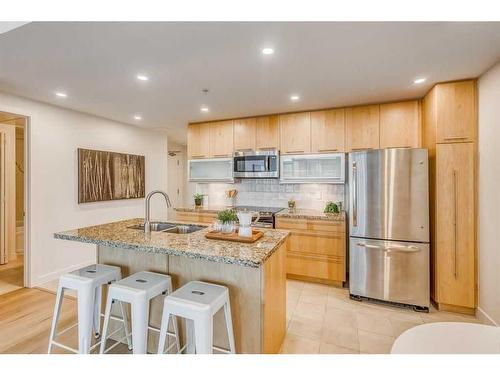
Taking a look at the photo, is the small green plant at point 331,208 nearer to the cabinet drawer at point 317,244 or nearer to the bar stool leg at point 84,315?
the cabinet drawer at point 317,244

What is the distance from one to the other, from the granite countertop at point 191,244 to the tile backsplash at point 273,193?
6.27ft

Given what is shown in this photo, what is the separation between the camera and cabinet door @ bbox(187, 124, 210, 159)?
443 cm

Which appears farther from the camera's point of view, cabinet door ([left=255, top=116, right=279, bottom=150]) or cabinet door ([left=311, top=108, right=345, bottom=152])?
cabinet door ([left=255, top=116, right=279, bottom=150])

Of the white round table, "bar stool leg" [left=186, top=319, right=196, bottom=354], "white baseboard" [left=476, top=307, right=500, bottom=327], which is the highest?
the white round table

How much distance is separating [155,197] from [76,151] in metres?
1.78

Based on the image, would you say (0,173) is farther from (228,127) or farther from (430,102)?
(430,102)

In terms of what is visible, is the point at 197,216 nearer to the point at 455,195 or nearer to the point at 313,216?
the point at 313,216

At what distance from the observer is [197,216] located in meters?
4.13

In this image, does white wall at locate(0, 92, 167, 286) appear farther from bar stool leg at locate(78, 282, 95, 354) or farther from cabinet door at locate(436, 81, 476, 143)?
cabinet door at locate(436, 81, 476, 143)

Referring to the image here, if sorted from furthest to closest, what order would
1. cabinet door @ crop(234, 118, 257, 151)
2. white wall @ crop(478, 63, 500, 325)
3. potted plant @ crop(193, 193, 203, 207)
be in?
potted plant @ crop(193, 193, 203, 207)
cabinet door @ crop(234, 118, 257, 151)
white wall @ crop(478, 63, 500, 325)

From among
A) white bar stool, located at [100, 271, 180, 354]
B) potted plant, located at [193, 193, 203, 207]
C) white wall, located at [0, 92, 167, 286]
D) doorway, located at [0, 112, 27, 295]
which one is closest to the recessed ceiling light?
white bar stool, located at [100, 271, 180, 354]

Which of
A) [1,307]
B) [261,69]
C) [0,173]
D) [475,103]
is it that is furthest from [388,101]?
[0,173]

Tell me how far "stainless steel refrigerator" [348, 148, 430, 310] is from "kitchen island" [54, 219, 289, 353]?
129 cm

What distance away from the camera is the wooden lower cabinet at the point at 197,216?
401cm
